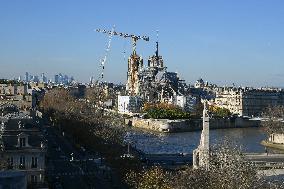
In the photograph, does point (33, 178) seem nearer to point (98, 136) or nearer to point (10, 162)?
point (10, 162)

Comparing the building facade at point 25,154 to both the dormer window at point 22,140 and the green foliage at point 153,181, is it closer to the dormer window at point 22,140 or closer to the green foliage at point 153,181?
the dormer window at point 22,140

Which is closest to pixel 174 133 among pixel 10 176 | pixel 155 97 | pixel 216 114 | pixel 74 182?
pixel 216 114


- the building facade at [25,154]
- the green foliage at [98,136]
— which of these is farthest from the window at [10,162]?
the green foliage at [98,136]

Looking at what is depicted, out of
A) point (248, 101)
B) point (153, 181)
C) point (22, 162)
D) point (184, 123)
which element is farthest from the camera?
point (248, 101)

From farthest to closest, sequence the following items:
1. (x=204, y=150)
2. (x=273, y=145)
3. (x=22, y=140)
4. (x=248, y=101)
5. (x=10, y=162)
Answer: (x=248, y=101) → (x=273, y=145) → (x=204, y=150) → (x=22, y=140) → (x=10, y=162)

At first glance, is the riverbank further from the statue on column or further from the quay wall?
the statue on column

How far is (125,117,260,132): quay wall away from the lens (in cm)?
6531

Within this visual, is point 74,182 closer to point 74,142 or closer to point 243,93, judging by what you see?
point 74,142


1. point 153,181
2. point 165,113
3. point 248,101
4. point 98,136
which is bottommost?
point 153,181

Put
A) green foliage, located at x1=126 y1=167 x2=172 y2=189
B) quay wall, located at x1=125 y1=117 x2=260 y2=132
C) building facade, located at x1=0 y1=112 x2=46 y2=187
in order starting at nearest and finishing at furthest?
1. green foliage, located at x1=126 y1=167 x2=172 y2=189
2. building facade, located at x1=0 y1=112 x2=46 y2=187
3. quay wall, located at x1=125 y1=117 x2=260 y2=132

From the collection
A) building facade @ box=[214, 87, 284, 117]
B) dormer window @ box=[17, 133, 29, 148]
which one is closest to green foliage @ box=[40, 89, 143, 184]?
dormer window @ box=[17, 133, 29, 148]

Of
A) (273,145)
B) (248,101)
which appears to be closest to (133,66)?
(248,101)

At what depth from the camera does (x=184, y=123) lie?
222 feet

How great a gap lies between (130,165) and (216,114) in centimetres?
4959
